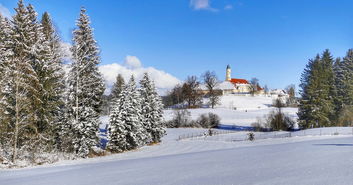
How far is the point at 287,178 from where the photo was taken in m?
6.58

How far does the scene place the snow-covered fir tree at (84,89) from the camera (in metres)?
24.4

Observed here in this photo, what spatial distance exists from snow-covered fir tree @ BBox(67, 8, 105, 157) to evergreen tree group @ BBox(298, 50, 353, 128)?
34563 mm

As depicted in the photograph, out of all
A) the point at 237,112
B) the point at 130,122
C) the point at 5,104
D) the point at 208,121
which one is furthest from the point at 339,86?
the point at 5,104

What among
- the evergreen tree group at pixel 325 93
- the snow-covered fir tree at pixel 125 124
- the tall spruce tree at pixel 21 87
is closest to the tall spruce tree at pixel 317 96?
the evergreen tree group at pixel 325 93

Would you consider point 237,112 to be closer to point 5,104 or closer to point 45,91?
point 45,91

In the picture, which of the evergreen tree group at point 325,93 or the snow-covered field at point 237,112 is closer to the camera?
the evergreen tree group at point 325,93

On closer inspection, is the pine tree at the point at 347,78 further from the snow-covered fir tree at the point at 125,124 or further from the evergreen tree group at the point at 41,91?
the evergreen tree group at the point at 41,91

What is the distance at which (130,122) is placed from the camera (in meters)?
32.8

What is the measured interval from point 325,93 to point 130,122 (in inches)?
1278

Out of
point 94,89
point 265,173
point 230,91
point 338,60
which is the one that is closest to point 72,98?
point 94,89

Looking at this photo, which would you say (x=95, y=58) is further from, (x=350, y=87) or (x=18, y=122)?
(x=350, y=87)

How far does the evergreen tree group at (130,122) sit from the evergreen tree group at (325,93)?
24.9 m

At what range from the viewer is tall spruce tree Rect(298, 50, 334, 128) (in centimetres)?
4475

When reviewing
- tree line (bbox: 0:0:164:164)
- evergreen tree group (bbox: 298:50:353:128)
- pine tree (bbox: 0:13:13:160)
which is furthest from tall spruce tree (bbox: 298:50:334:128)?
pine tree (bbox: 0:13:13:160)
